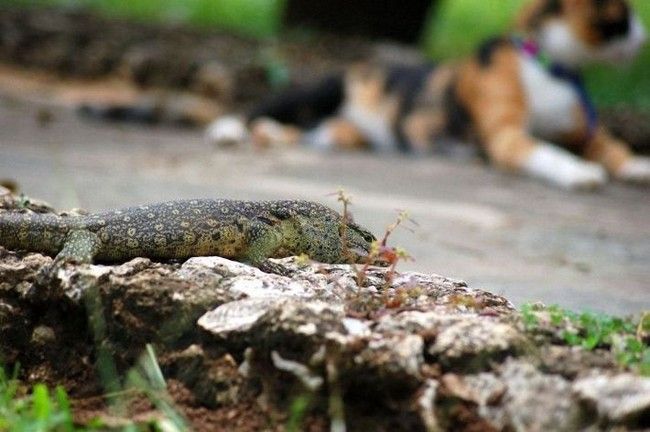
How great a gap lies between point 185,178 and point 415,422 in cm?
438

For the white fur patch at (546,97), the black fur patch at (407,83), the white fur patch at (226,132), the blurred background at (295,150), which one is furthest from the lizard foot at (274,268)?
the black fur patch at (407,83)

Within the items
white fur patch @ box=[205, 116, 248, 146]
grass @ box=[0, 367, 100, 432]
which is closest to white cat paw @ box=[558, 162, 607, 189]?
white fur patch @ box=[205, 116, 248, 146]

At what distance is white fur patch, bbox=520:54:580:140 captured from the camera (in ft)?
29.8

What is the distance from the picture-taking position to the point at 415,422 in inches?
102

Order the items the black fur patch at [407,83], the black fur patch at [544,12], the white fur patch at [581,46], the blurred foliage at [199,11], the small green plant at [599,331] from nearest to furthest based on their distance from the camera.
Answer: the small green plant at [599,331]
the white fur patch at [581,46]
the black fur patch at [544,12]
the black fur patch at [407,83]
the blurred foliage at [199,11]

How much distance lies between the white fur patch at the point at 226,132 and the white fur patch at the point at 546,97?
248cm

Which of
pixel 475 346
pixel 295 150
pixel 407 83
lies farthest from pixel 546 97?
pixel 475 346

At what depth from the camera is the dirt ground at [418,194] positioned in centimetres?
470

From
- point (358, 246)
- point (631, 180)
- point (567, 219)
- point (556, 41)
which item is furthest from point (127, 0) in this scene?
point (358, 246)

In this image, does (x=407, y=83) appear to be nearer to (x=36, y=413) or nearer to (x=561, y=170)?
(x=561, y=170)

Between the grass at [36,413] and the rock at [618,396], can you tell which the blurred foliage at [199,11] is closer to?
the grass at [36,413]

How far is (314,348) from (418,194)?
4.24 meters

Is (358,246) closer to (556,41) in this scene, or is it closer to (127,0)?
(556,41)

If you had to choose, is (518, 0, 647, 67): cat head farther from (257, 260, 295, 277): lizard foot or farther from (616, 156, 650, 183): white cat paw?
(257, 260, 295, 277): lizard foot
